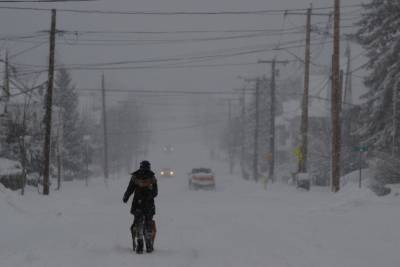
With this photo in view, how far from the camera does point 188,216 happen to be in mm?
21891

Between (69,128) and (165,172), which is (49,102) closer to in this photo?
(69,128)

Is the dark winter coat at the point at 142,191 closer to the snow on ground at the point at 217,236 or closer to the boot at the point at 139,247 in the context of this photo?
the boot at the point at 139,247

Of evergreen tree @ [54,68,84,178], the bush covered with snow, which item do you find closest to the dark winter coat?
the bush covered with snow

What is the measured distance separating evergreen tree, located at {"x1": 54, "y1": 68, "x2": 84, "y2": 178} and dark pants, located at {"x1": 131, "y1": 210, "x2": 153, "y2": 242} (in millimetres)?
45764

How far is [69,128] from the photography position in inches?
2361

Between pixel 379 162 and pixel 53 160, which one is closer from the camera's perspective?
pixel 379 162

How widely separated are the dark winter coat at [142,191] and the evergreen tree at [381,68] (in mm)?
21003

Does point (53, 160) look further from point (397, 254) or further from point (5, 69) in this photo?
point (397, 254)

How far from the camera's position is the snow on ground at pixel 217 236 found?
11.8 m

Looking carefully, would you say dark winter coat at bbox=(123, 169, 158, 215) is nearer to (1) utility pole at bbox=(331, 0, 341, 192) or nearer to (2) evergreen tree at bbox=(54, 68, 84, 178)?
(1) utility pole at bbox=(331, 0, 341, 192)

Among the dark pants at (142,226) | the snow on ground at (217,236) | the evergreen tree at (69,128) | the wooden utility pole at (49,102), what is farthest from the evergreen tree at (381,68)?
the evergreen tree at (69,128)

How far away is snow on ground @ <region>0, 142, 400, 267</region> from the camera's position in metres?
11.8

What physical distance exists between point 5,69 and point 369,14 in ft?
78.9

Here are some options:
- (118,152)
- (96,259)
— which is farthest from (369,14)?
(118,152)
